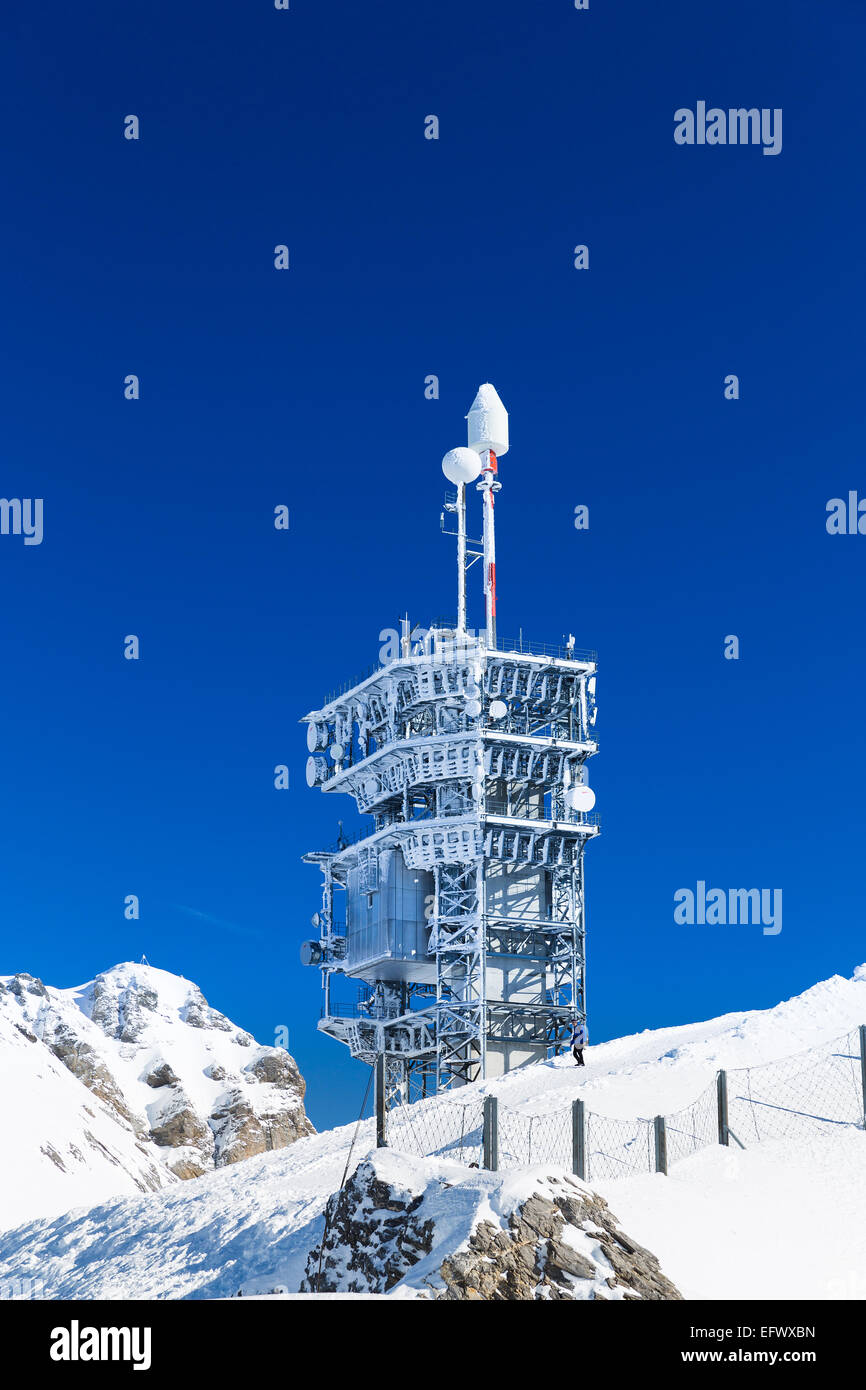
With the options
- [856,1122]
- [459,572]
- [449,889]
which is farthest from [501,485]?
[856,1122]

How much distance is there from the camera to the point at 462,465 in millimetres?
80062

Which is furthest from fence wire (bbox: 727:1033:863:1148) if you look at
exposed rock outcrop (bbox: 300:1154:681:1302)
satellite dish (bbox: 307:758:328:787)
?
satellite dish (bbox: 307:758:328:787)

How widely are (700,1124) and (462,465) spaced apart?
52406 millimetres

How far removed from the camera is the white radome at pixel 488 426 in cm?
8094

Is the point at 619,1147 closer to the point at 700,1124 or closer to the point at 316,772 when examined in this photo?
the point at 700,1124

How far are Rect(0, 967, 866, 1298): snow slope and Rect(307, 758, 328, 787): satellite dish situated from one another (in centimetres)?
3410

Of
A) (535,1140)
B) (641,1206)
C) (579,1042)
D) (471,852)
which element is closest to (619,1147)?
(535,1140)

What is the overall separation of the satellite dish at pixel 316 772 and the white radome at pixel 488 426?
748 inches

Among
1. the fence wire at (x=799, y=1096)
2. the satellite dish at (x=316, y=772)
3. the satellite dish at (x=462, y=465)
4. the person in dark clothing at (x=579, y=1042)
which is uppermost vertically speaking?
the satellite dish at (x=462, y=465)

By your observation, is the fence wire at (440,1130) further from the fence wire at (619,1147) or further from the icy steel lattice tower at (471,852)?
the icy steel lattice tower at (471,852)

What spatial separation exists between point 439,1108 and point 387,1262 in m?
17.5

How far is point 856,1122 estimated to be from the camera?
32.3m

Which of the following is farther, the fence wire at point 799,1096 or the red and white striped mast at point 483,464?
the red and white striped mast at point 483,464

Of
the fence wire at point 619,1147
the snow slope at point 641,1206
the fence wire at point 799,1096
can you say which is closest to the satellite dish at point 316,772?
the snow slope at point 641,1206
